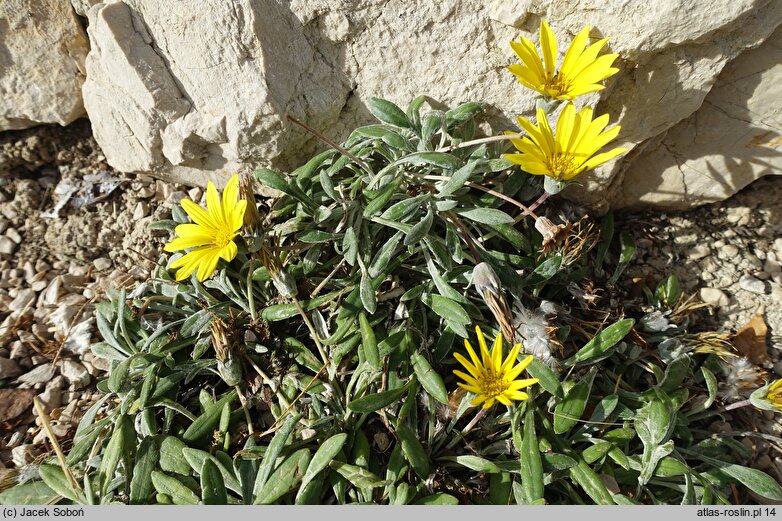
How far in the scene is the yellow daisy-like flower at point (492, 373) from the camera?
1.73 m

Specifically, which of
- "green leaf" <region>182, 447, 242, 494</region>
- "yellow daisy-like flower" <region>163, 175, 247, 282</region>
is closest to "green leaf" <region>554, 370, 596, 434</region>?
"green leaf" <region>182, 447, 242, 494</region>

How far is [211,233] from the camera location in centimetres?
193

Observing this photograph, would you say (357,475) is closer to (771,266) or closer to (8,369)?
(8,369)

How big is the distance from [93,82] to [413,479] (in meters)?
2.15

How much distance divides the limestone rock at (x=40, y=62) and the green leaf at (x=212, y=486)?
1.97 meters

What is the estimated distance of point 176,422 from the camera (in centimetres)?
208

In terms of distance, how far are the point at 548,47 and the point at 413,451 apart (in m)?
1.40

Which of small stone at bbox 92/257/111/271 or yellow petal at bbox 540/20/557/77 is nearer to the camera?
yellow petal at bbox 540/20/557/77

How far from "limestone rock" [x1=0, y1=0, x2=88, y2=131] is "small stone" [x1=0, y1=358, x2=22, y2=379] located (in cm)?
119

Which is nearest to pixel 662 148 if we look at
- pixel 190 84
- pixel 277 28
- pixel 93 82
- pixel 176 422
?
pixel 277 28

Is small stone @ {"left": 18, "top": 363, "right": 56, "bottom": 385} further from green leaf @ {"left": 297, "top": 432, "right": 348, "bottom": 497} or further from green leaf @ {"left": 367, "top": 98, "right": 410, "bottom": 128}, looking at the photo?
green leaf @ {"left": 367, "top": 98, "right": 410, "bottom": 128}

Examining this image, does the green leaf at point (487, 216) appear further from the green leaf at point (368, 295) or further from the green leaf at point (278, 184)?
the green leaf at point (278, 184)

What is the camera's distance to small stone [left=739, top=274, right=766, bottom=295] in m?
2.36

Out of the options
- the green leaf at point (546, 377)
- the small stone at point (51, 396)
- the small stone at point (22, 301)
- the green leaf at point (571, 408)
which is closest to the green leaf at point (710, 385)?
the green leaf at point (571, 408)
